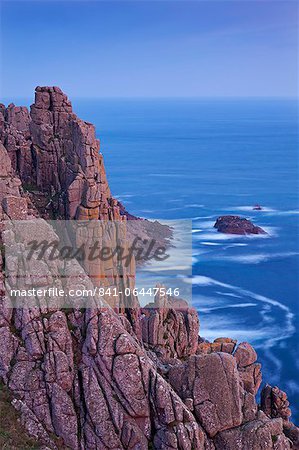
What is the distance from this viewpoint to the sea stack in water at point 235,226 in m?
136

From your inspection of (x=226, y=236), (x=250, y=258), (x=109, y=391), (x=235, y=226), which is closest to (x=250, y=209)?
(x=235, y=226)

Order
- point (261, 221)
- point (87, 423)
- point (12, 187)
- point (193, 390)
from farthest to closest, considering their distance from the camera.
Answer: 1. point (261, 221)
2. point (12, 187)
3. point (193, 390)
4. point (87, 423)

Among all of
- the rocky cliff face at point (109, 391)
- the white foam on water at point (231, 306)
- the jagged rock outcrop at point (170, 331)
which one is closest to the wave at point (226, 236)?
the white foam on water at point (231, 306)

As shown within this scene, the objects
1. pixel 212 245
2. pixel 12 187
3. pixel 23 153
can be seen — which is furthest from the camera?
pixel 212 245

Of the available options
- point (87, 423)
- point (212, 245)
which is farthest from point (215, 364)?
point (212, 245)

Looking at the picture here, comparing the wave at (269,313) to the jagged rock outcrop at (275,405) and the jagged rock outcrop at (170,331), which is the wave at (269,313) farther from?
the jagged rock outcrop at (275,405)

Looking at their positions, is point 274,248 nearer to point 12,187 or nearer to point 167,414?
point 12,187

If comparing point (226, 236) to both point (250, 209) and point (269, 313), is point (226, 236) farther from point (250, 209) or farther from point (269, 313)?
point (269, 313)

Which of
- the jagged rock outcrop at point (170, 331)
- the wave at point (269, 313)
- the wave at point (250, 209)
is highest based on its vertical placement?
the jagged rock outcrop at point (170, 331)

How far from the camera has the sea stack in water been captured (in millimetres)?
136250

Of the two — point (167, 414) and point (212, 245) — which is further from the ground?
point (167, 414)

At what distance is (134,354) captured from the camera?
31484 mm

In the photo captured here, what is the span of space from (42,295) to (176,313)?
22615 millimetres

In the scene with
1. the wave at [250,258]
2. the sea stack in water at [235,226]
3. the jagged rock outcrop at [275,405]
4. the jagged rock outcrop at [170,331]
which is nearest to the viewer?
the jagged rock outcrop at [275,405]
